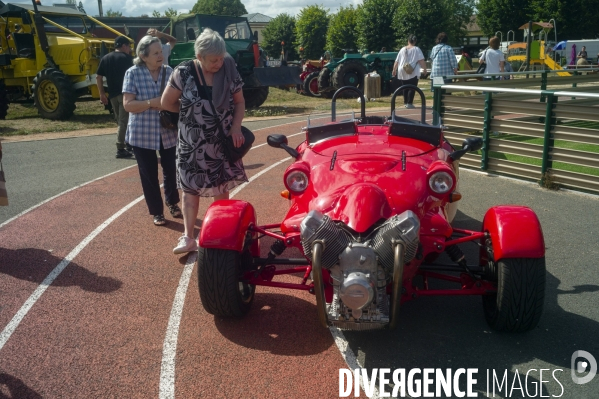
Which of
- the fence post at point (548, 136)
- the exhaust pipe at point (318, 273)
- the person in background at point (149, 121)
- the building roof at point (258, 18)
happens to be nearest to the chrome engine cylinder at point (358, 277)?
the exhaust pipe at point (318, 273)

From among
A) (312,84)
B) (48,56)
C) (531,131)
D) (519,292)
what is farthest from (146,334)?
(312,84)

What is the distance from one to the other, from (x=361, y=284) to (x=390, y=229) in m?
0.36

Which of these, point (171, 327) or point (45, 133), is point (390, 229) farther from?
point (45, 133)

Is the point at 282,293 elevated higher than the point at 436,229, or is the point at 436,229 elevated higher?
the point at 436,229

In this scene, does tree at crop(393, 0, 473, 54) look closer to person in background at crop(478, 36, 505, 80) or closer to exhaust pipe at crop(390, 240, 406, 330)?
person in background at crop(478, 36, 505, 80)

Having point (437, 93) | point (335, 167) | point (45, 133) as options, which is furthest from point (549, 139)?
point (45, 133)

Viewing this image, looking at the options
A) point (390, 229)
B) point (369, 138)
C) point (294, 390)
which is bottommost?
point (294, 390)

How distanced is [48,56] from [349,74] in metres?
10.0

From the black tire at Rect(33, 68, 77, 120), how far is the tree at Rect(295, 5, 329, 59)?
4837 cm

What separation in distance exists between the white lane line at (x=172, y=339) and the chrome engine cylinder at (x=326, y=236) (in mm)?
1153

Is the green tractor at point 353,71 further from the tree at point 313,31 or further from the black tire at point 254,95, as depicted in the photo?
Result: the tree at point 313,31

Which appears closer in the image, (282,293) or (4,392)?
(4,392)

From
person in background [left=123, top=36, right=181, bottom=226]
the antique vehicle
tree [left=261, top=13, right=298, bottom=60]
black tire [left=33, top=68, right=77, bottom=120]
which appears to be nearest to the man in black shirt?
person in background [left=123, top=36, right=181, bottom=226]

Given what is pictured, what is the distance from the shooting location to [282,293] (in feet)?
15.2
